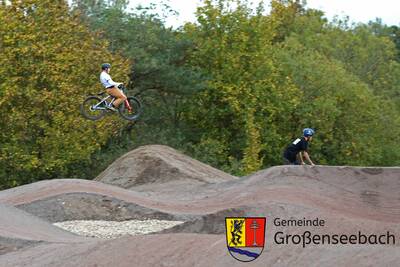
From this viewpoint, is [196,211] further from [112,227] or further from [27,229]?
[27,229]

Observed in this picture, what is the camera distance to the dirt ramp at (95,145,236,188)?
28734 millimetres

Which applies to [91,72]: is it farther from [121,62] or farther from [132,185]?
[132,185]

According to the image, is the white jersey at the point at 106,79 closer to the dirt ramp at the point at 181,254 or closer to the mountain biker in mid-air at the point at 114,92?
the mountain biker in mid-air at the point at 114,92

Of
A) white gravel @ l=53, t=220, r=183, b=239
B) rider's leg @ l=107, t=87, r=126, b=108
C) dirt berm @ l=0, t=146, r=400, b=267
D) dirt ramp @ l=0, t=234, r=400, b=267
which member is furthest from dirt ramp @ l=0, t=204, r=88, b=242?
rider's leg @ l=107, t=87, r=126, b=108

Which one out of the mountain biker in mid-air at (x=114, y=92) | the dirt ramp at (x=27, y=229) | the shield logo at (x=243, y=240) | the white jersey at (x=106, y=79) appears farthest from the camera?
the mountain biker in mid-air at (x=114, y=92)

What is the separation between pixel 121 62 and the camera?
3350 cm

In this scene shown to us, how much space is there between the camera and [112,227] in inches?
800

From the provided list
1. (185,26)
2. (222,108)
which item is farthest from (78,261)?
(185,26)

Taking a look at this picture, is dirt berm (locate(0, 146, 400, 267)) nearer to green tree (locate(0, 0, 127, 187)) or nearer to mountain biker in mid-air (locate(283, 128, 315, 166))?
mountain biker in mid-air (locate(283, 128, 315, 166))

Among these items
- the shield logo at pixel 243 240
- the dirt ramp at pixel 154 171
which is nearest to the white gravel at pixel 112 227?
the dirt ramp at pixel 154 171

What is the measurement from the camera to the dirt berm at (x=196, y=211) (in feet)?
36.2

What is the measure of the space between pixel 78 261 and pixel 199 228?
4358 mm

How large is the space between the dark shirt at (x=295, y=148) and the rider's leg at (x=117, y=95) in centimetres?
485

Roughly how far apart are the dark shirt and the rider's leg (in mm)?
4847
